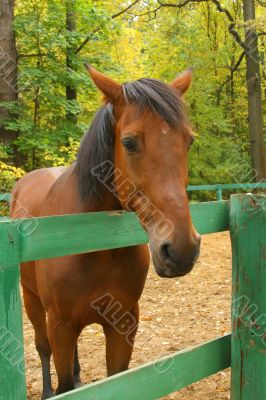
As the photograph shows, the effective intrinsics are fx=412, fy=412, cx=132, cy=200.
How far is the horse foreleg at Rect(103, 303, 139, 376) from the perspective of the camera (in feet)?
8.85

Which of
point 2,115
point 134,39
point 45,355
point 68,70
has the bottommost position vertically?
point 45,355

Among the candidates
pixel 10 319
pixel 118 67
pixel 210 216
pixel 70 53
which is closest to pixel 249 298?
pixel 210 216

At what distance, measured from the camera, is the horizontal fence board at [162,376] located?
5.66ft

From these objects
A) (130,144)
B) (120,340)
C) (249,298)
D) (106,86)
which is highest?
(106,86)

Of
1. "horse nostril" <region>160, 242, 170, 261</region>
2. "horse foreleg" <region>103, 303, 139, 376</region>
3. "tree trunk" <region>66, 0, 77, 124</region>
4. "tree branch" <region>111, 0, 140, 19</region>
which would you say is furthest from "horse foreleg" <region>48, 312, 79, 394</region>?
"tree branch" <region>111, 0, 140, 19</region>

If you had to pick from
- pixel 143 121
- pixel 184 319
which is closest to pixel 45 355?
pixel 184 319

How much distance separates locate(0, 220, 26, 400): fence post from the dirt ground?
2.23m

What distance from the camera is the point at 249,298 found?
7.70ft

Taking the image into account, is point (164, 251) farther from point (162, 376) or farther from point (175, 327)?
point (175, 327)

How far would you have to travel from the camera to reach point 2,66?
35.2 ft

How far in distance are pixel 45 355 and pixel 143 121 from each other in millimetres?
2561

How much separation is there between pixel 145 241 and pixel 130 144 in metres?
0.51

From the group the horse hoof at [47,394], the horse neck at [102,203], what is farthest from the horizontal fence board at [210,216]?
the horse hoof at [47,394]

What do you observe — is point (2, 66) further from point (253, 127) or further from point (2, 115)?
point (253, 127)
